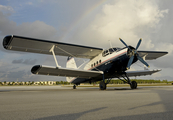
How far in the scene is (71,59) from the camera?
2433 centimetres

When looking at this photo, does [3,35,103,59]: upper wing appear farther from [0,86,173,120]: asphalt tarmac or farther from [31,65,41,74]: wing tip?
[0,86,173,120]: asphalt tarmac

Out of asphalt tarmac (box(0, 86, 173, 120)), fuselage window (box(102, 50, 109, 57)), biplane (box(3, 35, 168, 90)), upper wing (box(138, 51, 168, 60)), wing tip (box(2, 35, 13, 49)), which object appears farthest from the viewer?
upper wing (box(138, 51, 168, 60))

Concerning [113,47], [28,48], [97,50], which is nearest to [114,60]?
[113,47]

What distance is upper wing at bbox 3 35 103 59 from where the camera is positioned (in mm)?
14427

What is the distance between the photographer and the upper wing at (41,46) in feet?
47.3

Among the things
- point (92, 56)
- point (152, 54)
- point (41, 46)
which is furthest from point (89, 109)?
point (152, 54)

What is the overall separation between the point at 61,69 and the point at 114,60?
559 cm

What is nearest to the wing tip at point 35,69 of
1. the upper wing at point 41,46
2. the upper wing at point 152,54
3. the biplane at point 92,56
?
the biplane at point 92,56

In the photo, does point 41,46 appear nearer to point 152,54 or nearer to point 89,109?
point 89,109

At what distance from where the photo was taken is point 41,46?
16.2m

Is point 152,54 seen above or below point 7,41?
below

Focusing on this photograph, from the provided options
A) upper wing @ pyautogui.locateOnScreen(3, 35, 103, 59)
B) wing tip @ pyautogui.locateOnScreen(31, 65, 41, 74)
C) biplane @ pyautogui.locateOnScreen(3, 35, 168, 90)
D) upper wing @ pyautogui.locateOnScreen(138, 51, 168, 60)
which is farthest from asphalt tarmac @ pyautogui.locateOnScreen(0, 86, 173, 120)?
upper wing @ pyautogui.locateOnScreen(138, 51, 168, 60)

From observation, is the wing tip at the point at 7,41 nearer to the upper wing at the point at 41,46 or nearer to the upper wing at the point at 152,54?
the upper wing at the point at 41,46

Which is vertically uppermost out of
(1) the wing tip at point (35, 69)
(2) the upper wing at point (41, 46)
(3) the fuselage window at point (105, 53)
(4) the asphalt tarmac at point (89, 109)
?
(2) the upper wing at point (41, 46)
